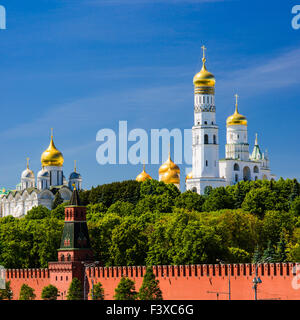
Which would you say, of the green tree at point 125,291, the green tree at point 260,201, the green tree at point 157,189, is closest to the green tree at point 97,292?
the green tree at point 125,291

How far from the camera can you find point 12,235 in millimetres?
93188

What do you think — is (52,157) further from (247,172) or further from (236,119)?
(247,172)

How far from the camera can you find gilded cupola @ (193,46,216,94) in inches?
5404

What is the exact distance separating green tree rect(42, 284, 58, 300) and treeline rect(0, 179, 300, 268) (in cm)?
793

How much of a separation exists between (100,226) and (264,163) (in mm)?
70258

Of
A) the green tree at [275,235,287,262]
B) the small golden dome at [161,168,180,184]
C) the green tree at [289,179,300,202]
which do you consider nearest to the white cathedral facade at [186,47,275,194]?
the small golden dome at [161,168,180,184]

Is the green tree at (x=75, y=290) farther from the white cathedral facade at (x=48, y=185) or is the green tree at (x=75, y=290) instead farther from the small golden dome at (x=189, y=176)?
the white cathedral facade at (x=48, y=185)

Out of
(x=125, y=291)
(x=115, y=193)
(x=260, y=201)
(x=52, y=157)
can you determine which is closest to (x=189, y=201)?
(x=260, y=201)

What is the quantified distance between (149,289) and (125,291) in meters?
1.61

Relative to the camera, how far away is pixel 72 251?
3179 inches

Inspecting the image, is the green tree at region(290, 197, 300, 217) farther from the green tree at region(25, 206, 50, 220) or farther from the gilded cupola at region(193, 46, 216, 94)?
the gilded cupola at region(193, 46, 216, 94)

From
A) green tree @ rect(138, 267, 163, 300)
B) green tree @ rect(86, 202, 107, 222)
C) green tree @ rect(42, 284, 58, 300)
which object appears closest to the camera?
green tree @ rect(138, 267, 163, 300)

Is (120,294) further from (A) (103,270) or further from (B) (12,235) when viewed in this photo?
(B) (12,235)
